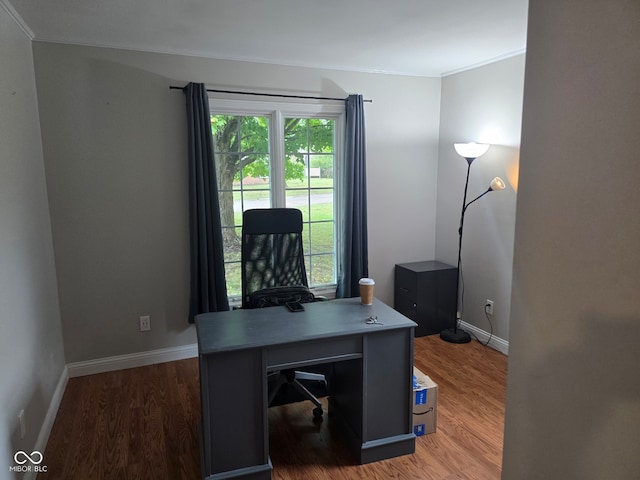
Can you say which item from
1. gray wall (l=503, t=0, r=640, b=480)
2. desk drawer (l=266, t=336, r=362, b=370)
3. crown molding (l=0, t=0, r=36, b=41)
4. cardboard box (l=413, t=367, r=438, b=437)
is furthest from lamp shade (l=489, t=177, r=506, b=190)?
crown molding (l=0, t=0, r=36, b=41)

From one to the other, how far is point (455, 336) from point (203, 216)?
253 cm

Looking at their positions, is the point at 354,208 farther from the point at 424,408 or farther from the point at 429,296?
the point at 424,408

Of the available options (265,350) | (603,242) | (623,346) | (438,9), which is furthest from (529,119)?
(438,9)

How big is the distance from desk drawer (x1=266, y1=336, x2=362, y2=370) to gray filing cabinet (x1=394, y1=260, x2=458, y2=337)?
1.95 metres

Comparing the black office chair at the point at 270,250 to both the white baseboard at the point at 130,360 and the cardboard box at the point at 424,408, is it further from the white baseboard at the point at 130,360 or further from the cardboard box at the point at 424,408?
the white baseboard at the point at 130,360

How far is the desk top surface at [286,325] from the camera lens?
2.08m

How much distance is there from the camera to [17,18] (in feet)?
8.30

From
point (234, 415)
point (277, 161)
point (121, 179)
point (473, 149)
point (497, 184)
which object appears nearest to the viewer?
point (234, 415)

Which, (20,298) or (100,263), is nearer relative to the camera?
(20,298)

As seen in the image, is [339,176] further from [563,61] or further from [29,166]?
[563,61]

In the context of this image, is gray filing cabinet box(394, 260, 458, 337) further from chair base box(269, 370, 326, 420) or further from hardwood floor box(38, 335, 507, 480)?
chair base box(269, 370, 326, 420)

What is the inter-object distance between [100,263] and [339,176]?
2.18 m

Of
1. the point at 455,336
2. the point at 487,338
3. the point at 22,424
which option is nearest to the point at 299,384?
the point at 22,424

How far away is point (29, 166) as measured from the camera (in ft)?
8.77
